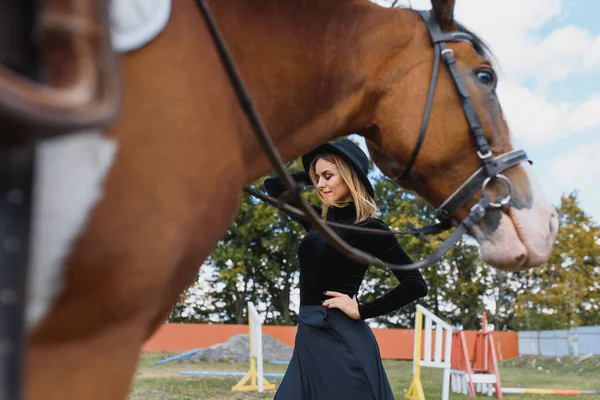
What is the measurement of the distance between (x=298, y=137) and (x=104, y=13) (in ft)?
3.67

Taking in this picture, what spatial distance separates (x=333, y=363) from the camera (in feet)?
10.2

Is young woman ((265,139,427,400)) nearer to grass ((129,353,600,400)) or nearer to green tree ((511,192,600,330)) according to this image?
grass ((129,353,600,400))

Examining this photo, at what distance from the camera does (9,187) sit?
94cm

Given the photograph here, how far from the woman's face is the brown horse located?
1.01m

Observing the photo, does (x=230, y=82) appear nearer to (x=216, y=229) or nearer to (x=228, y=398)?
(x=216, y=229)

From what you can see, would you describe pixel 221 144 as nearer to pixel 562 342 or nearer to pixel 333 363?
pixel 333 363

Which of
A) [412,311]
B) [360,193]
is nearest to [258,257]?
[412,311]

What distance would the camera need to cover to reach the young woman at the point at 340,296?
10.1 feet

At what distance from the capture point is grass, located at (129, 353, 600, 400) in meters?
9.38

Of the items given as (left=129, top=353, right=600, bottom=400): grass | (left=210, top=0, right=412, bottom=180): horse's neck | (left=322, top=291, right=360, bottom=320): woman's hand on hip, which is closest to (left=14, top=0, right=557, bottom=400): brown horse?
(left=210, top=0, right=412, bottom=180): horse's neck

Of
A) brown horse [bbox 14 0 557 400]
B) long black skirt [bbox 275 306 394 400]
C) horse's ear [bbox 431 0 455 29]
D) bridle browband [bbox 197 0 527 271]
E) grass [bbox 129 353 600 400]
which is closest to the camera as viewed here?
brown horse [bbox 14 0 557 400]

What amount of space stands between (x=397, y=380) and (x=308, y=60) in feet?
40.3

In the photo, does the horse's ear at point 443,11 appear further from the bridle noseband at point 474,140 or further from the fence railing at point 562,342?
the fence railing at point 562,342

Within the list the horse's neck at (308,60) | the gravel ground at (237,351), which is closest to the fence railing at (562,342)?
the gravel ground at (237,351)
